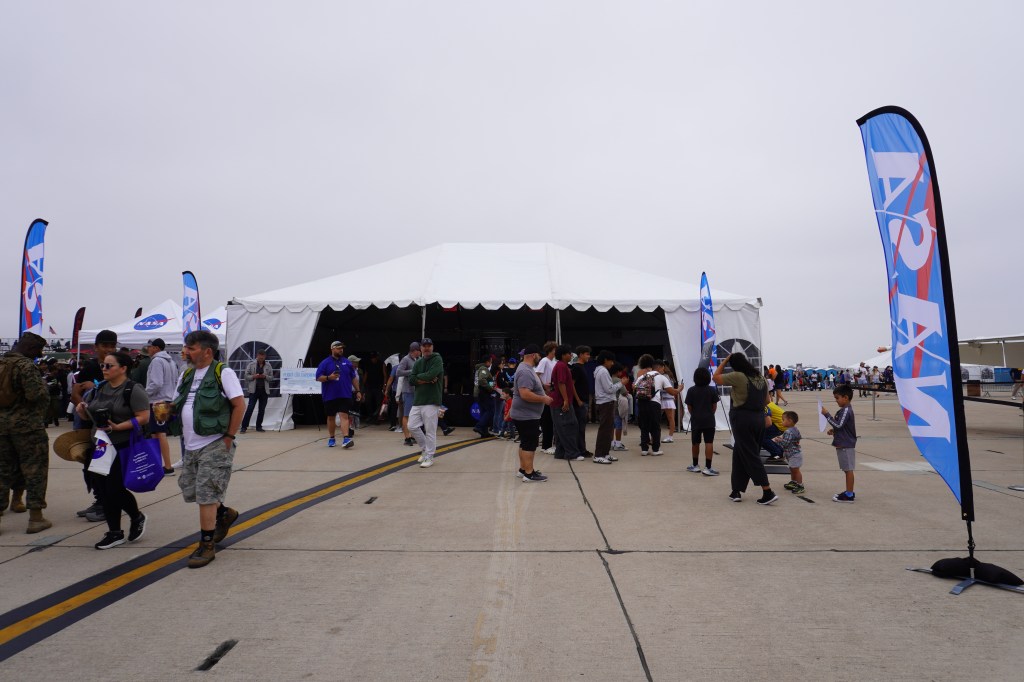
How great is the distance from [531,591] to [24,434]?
447 cm

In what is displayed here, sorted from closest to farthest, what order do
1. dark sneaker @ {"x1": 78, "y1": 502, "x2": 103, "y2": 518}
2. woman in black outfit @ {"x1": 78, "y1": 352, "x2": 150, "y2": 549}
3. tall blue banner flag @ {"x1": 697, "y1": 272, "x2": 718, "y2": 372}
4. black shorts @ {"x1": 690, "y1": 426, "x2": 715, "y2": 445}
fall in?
woman in black outfit @ {"x1": 78, "y1": 352, "x2": 150, "y2": 549}
dark sneaker @ {"x1": 78, "y1": 502, "x2": 103, "y2": 518}
black shorts @ {"x1": 690, "y1": 426, "x2": 715, "y2": 445}
tall blue banner flag @ {"x1": 697, "y1": 272, "x2": 718, "y2": 372}

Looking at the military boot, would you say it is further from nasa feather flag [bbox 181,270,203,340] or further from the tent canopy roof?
nasa feather flag [bbox 181,270,203,340]

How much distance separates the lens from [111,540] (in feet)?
13.5

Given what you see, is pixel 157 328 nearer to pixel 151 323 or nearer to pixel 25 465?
pixel 151 323

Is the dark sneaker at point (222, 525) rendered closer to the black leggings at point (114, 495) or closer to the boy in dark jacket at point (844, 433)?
the black leggings at point (114, 495)

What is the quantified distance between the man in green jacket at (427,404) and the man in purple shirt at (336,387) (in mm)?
2036

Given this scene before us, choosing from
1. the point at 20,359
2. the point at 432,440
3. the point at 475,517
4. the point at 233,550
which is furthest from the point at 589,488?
the point at 20,359

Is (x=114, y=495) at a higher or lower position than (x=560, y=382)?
lower

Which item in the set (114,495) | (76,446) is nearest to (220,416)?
(114,495)

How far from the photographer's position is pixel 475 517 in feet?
16.0

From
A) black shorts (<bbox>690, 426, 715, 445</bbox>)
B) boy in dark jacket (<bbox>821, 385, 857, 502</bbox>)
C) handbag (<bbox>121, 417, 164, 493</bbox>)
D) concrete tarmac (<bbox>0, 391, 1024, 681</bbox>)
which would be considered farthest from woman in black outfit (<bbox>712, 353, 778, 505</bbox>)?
handbag (<bbox>121, 417, 164, 493</bbox>)

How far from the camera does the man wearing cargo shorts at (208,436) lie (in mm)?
3787

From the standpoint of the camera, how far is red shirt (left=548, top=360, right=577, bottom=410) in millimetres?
7594

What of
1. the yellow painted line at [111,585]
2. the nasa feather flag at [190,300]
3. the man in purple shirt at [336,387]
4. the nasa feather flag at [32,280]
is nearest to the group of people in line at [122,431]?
the yellow painted line at [111,585]
